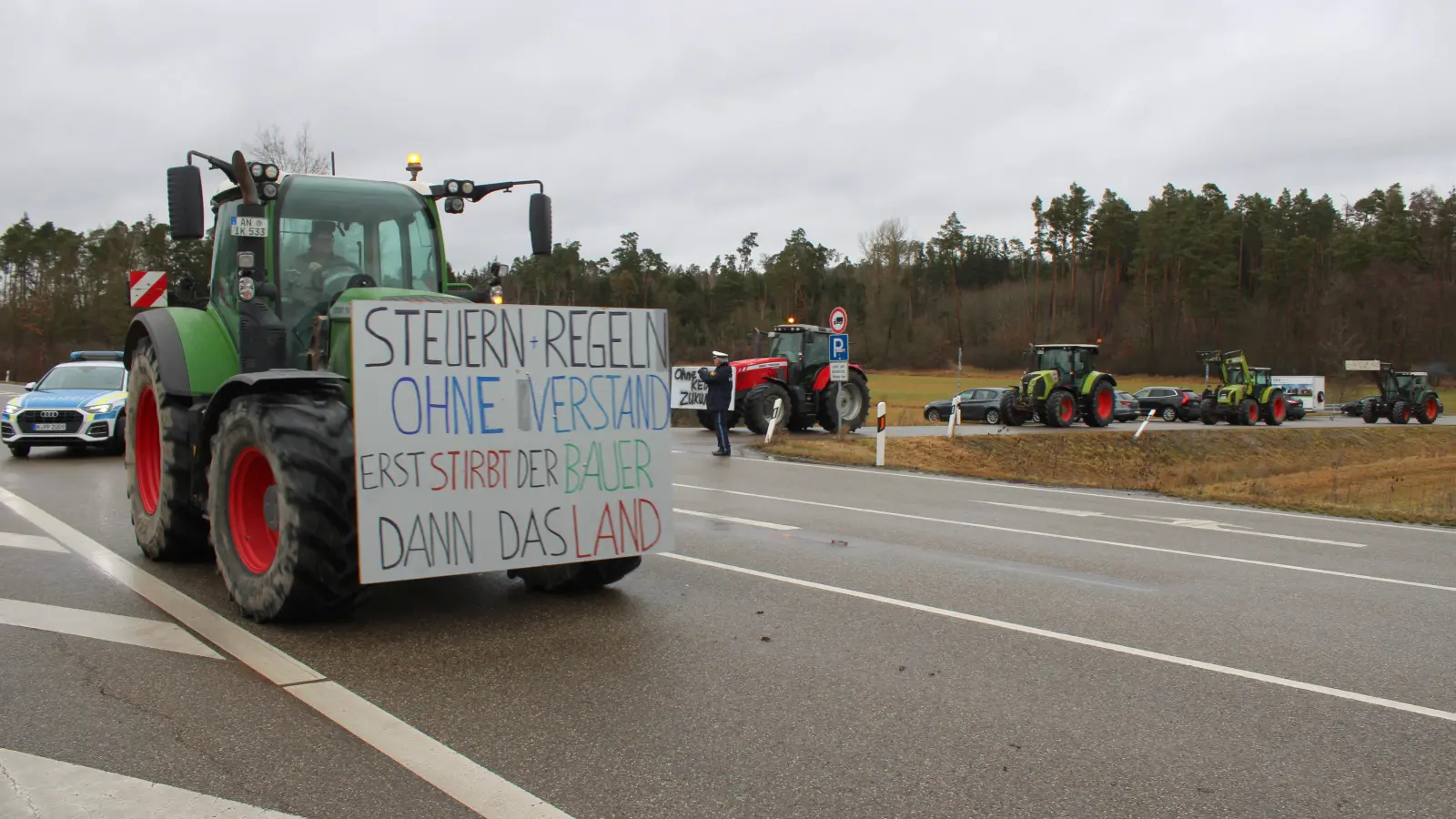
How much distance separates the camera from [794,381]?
1049 inches

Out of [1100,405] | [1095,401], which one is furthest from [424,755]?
[1100,405]

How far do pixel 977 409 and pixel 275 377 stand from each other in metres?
36.9

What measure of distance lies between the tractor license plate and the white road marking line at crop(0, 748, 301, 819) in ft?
13.2

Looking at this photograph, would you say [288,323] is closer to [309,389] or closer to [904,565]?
[309,389]

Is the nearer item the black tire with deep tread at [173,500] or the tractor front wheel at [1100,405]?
the black tire with deep tread at [173,500]

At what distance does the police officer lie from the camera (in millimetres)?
19812

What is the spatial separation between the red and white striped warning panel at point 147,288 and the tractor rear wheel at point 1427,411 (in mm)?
45649

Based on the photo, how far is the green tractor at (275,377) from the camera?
5.63 metres

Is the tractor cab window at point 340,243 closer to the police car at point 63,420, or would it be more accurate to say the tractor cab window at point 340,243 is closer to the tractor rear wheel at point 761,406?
the police car at point 63,420

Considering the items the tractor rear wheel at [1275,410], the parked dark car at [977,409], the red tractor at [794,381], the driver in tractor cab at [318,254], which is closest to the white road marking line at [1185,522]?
the driver in tractor cab at [318,254]

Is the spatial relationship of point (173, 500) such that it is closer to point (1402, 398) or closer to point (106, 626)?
point (106, 626)

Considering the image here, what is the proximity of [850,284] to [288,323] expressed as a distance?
9410cm

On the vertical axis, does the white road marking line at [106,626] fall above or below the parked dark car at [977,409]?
above

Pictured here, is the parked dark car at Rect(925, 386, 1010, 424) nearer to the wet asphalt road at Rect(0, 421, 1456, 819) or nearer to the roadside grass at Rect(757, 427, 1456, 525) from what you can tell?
the roadside grass at Rect(757, 427, 1456, 525)
